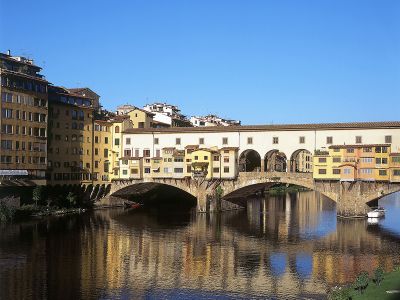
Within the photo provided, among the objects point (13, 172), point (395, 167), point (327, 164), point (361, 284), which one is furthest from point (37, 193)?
point (361, 284)

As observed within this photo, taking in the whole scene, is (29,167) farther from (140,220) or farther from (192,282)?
(192,282)

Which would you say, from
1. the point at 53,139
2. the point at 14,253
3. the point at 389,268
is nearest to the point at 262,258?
the point at 389,268

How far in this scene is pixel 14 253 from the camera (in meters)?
39.3

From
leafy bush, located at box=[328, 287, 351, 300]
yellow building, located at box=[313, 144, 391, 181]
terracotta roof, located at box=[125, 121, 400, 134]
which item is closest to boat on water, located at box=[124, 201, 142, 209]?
terracotta roof, located at box=[125, 121, 400, 134]

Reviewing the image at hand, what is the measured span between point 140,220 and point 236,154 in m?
14.6

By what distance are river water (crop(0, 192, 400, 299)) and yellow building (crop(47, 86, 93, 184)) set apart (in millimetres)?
7875

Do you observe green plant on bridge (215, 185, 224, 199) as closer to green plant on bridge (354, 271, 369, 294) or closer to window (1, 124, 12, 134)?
window (1, 124, 12, 134)

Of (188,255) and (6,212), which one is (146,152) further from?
(188,255)

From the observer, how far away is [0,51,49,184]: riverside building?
57000 mm

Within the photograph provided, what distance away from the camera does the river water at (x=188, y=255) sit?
98.3ft

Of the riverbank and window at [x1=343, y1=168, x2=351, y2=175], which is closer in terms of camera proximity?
the riverbank

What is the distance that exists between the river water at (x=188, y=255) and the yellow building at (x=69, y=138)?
7875mm

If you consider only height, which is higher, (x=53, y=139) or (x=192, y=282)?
(x=53, y=139)

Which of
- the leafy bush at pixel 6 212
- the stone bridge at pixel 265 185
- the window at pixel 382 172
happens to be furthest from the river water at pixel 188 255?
the window at pixel 382 172
